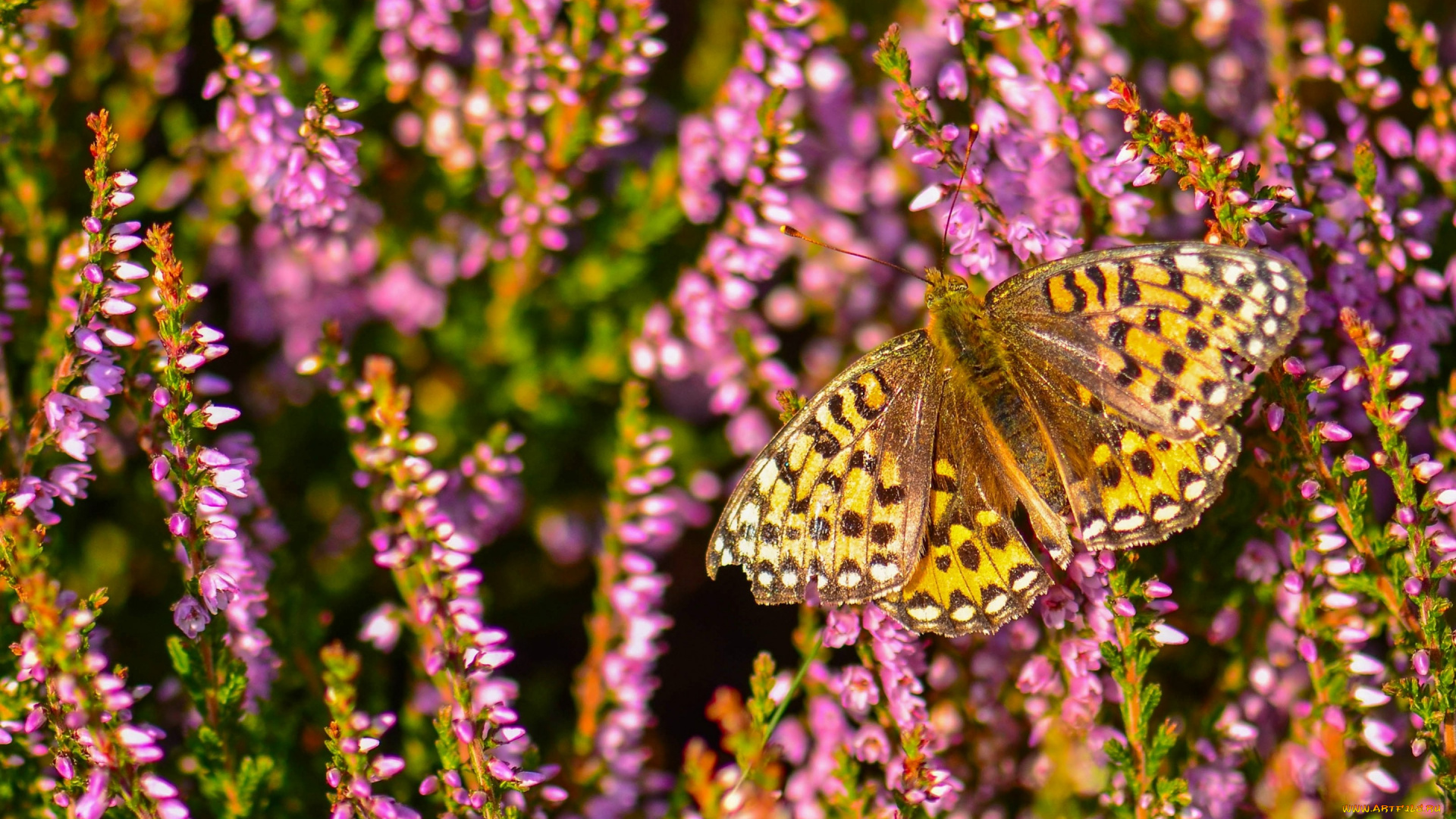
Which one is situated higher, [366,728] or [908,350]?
[908,350]

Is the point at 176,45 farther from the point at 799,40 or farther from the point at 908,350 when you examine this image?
the point at 908,350

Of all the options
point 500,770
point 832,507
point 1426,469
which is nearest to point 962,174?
point 832,507

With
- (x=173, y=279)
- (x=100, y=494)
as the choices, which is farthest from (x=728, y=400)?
(x=100, y=494)

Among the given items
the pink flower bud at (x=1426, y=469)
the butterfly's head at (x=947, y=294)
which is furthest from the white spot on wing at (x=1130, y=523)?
the butterfly's head at (x=947, y=294)

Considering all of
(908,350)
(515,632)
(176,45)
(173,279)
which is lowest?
(515,632)

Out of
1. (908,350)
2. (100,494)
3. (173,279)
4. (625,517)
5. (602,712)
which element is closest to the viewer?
(173,279)

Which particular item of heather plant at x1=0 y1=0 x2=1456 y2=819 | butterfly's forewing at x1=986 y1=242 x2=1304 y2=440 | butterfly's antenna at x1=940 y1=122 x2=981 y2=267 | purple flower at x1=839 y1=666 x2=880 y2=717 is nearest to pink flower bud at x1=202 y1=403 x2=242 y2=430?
heather plant at x1=0 y1=0 x2=1456 y2=819

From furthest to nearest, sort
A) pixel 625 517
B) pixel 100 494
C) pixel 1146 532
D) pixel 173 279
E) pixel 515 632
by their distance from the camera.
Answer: pixel 515 632 < pixel 100 494 < pixel 625 517 < pixel 1146 532 < pixel 173 279

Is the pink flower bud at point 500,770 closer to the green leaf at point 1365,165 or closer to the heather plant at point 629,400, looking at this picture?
the heather plant at point 629,400
